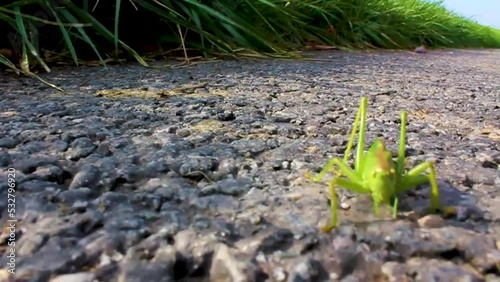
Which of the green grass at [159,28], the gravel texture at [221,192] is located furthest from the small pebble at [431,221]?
the green grass at [159,28]

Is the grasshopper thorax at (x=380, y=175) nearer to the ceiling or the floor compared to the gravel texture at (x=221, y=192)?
nearer to the ceiling

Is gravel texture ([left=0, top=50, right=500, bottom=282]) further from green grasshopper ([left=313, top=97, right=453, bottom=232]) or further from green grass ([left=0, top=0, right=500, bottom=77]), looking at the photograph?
green grass ([left=0, top=0, right=500, bottom=77])

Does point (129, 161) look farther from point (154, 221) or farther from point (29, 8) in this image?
point (29, 8)

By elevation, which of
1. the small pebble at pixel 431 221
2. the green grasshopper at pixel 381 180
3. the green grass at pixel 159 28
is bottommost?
the small pebble at pixel 431 221

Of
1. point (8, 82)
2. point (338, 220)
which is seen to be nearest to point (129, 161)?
point (338, 220)

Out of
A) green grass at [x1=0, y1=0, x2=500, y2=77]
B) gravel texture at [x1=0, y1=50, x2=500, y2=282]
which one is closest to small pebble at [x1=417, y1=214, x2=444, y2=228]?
gravel texture at [x1=0, y1=50, x2=500, y2=282]

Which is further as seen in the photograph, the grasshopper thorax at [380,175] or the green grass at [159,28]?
the green grass at [159,28]

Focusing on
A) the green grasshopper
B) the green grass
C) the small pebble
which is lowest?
the small pebble

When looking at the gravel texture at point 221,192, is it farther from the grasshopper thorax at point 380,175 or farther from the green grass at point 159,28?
the green grass at point 159,28
